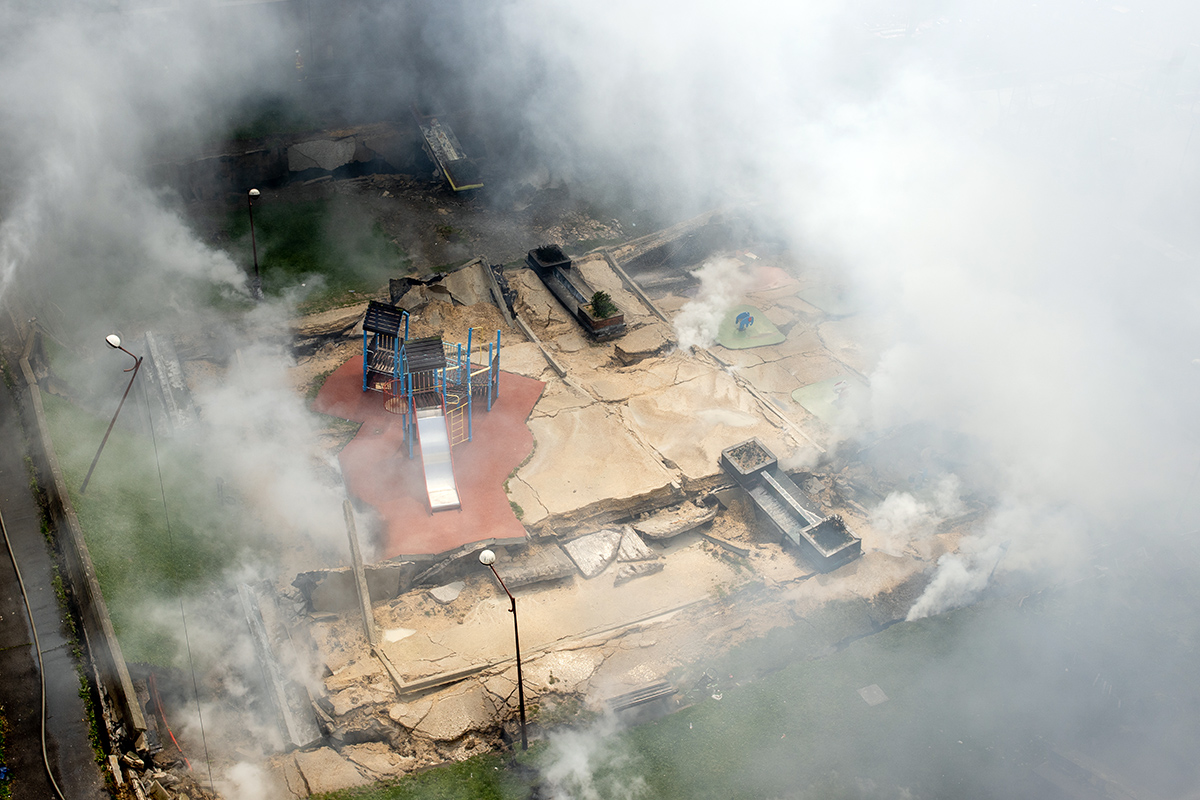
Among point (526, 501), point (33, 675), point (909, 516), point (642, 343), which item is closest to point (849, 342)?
point (642, 343)

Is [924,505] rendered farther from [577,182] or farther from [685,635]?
[577,182]

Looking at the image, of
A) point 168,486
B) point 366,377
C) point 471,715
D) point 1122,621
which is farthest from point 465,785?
point 1122,621

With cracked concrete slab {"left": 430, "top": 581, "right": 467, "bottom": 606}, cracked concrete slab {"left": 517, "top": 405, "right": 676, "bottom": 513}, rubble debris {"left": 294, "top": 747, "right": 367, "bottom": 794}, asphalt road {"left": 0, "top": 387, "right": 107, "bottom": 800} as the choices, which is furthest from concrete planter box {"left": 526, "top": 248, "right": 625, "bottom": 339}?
asphalt road {"left": 0, "top": 387, "right": 107, "bottom": 800}

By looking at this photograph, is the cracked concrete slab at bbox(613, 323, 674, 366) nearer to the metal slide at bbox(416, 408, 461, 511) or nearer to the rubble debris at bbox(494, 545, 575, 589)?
the metal slide at bbox(416, 408, 461, 511)

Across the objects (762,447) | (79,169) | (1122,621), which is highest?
(79,169)

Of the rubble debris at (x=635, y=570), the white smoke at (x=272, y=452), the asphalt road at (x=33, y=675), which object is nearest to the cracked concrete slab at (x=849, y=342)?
the rubble debris at (x=635, y=570)

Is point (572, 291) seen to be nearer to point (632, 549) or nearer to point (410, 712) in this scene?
point (632, 549)
